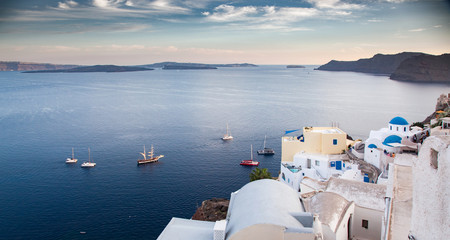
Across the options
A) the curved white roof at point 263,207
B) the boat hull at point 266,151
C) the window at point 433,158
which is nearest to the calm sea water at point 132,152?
the boat hull at point 266,151

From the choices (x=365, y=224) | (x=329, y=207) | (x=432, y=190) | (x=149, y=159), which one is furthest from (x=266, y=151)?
(x=432, y=190)

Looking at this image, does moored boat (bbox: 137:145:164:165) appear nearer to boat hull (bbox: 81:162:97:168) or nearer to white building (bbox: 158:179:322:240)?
boat hull (bbox: 81:162:97:168)

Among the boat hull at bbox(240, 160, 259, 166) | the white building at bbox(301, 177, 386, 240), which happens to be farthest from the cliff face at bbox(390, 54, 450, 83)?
the white building at bbox(301, 177, 386, 240)

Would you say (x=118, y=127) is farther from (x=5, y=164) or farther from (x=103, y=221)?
(x=103, y=221)

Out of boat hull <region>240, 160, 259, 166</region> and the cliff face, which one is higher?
the cliff face

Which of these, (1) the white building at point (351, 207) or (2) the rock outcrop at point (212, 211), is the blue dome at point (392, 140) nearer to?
(1) the white building at point (351, 207)

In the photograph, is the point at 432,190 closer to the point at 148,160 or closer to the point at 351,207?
the point at 351,207
